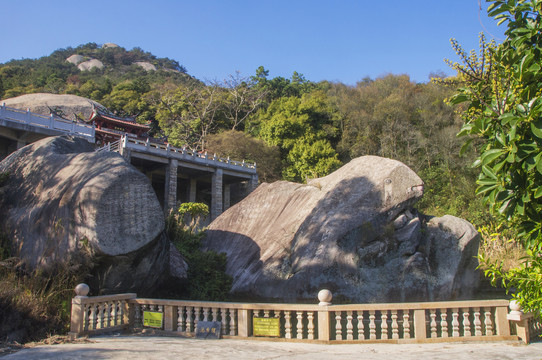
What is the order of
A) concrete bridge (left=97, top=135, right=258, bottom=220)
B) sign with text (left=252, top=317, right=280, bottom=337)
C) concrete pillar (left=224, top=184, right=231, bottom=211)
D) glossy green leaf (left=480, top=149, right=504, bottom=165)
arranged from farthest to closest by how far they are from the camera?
concrete pillar (left=224, top=184, right=231, bottom=211), concrete bridge (left=97, top=135, right=258, bottom=220), sign with text (left=252, top=317, right=280, bottom=337), glossy green leaf (left=480, top=149, right=504, bottom=165)

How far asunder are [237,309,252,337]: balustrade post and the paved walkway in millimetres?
290

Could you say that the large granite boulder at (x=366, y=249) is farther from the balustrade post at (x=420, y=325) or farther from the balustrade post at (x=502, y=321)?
the balustrade post at (x=502, y=321)

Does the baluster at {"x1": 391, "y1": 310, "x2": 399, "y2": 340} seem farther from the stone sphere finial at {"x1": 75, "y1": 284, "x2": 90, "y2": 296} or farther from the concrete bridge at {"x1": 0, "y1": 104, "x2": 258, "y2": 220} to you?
the concrete bridge at {"x1": 0, "y1": 104, "x2": 258, "y2": 220}

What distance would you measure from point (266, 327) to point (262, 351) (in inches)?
42.5

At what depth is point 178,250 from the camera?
12.4 meters

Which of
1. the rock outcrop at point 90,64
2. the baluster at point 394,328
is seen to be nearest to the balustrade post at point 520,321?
the baluster at point 394,328

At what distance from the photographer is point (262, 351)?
588cm

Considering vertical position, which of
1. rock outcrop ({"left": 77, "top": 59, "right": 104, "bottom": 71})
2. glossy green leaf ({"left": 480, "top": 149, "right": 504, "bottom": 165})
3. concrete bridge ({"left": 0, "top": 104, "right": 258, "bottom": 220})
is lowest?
glossy green leaf ({"left": 480, "top": 149, "right": 504, "bottom": 165})

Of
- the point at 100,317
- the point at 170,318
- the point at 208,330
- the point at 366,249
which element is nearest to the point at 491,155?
the point at 208,330

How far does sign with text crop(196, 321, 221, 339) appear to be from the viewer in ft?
23.3

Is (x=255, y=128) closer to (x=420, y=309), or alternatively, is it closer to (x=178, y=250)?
(x=178, y=250)

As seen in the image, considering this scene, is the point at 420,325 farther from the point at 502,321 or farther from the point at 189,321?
the point at 189,321

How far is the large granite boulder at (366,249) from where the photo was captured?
10711 mm

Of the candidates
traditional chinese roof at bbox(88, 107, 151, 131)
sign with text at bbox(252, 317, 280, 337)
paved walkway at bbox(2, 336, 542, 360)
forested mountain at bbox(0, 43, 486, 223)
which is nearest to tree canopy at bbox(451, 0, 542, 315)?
paved walkway at bbox(2, 336, 542, 360)
